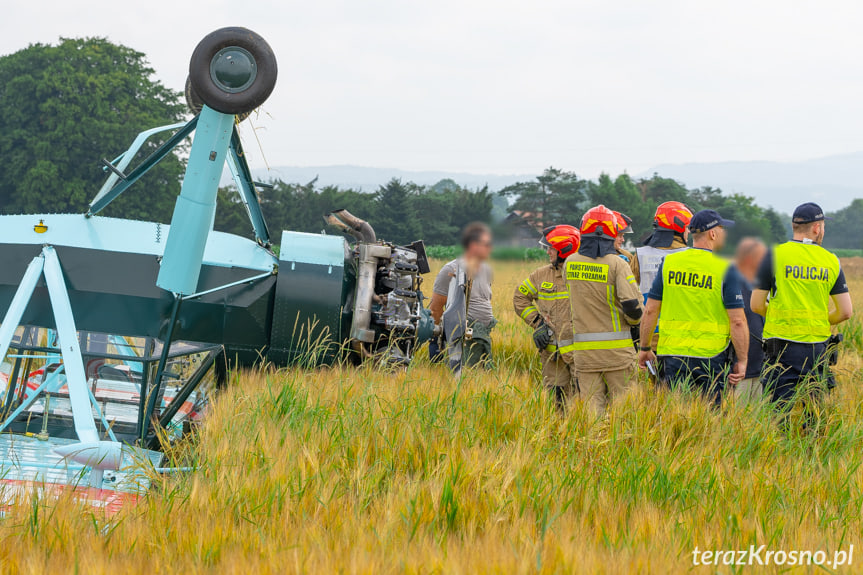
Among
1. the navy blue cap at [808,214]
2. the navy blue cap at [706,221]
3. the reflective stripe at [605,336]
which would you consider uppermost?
the navy blue cap at [808,214]

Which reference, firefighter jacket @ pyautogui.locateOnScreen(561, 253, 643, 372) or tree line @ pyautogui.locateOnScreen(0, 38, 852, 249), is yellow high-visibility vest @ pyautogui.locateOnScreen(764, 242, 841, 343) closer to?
firefighter jacket @ pyautogui.locateOnScreen(561, 253, 643, 372)

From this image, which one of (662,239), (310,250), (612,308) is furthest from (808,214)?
(310,250)

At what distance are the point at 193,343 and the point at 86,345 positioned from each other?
1293mm

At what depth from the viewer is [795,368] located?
5.31 m

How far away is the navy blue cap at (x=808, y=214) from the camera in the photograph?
17.4 feet

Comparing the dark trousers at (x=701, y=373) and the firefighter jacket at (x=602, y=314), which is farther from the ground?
the firefighter jacket at (x=602, y=314)

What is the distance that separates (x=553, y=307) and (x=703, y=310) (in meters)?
1.39

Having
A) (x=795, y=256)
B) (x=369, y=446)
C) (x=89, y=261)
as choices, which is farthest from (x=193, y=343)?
(x=795, y=256)

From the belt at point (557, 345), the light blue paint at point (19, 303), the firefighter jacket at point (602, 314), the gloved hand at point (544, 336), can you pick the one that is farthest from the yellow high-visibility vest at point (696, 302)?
the light blue paint at point (19, 303)

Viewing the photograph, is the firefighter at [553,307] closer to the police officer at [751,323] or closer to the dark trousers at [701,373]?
the dark trousers at [701,373]

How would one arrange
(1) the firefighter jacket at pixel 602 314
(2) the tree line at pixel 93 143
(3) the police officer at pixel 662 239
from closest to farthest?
(1) the firefighter jacket at pixel 602 314, (3) the police officer at pixel 662 239, (2) the tree line at pixel 93 143

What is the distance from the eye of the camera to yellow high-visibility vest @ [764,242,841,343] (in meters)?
5.30

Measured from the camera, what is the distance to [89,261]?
18.8 feet

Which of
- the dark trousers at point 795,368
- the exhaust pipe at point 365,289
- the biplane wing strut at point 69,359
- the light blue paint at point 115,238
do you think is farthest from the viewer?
the exhaust pipe at point 365,289
